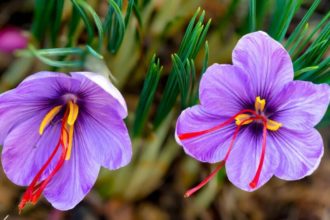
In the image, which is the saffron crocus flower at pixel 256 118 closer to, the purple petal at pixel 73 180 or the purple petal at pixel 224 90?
the purple petal at pixel 224 90

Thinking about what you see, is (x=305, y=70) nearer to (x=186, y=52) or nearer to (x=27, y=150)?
(x=186, y=52)

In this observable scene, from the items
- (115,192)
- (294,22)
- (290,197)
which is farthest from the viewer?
(294,22)

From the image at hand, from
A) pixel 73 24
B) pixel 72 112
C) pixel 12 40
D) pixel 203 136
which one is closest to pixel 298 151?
pixel 203 136

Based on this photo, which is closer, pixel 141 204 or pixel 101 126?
pixel 101 126

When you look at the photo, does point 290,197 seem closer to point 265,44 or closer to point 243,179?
point 243,179

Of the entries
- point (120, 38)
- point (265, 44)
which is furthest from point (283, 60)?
point (120, 38)

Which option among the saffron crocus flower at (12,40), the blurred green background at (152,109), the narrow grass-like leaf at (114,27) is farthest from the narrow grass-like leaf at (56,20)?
the saffron crocus flower at (12,40)

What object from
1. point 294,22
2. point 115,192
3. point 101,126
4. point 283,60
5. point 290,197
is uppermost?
point 283,60
